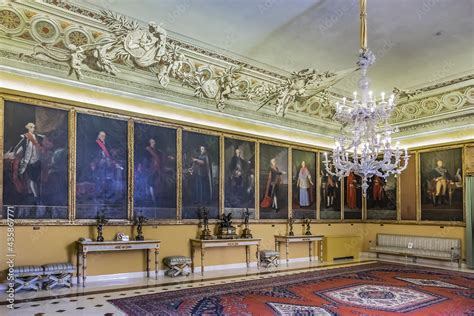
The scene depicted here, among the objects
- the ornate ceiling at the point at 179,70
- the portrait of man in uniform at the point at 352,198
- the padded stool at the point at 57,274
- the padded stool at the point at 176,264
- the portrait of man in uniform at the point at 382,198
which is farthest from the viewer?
the portrait of man in uniform at the point at 352,198

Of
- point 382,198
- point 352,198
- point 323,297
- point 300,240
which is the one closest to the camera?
point 323,297

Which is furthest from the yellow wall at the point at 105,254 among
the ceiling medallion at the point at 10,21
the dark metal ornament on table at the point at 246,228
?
the ceiling medallion at the point at 10,21

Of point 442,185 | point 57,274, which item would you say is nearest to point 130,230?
point 57,274

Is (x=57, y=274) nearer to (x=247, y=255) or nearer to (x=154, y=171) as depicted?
(x=154, y=171)

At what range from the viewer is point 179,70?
9344mm

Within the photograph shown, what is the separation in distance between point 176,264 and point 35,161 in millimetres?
4006

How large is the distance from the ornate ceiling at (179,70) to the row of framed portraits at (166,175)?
33.3 inches

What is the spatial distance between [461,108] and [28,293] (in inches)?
490

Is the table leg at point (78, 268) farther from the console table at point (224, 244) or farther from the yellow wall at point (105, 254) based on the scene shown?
the console table at point (224, 244)

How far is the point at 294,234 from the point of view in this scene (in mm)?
12719

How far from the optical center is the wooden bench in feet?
38.7

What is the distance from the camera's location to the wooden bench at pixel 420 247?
11.8 metres

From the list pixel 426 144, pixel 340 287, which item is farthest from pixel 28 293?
pixel 426 144

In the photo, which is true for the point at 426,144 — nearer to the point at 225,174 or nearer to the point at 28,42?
the point at 225,174
